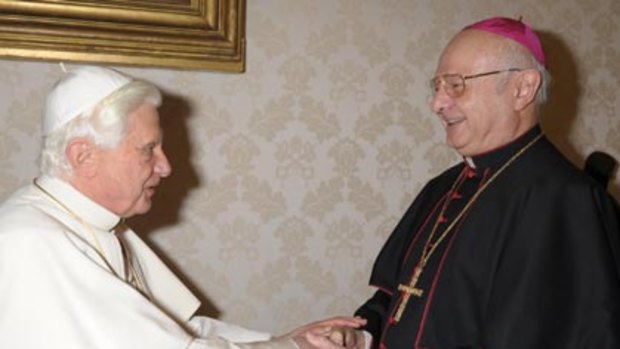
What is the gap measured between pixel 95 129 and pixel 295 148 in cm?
105

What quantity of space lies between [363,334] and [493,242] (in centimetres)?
54

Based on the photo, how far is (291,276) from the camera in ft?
9.08

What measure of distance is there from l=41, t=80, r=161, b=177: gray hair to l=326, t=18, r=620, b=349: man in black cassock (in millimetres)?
888

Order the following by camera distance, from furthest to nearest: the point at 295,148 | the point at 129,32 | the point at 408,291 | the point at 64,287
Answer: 1. the point at 295,148
2. the point at 129,32
3. the point at 408,291
4. the point at 64,287

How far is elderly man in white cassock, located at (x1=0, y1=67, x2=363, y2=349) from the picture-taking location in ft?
5.40

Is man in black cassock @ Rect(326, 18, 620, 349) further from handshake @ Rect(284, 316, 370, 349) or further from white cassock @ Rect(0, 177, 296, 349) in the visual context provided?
white cassock @ Rect(0, 177, 296, 349)

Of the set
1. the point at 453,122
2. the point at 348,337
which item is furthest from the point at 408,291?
the point at 453,122

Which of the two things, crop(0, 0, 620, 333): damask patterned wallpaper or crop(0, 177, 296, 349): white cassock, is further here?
crop(0, 0, 620, 333): damask patterned wallpaper

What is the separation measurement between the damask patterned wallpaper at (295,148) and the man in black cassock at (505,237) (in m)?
0.59

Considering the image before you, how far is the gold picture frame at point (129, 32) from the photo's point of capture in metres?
2.34

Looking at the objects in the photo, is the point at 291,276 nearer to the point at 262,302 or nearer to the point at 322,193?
the point at 262,302

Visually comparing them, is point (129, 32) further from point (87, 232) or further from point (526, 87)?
point (526, 87)

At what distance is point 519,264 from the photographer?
1.82 m

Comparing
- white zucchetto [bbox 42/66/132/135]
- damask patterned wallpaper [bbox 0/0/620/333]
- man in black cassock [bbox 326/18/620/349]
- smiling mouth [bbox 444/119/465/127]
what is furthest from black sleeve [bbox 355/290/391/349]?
white zucchetto [bbox 42/66/132/135]
